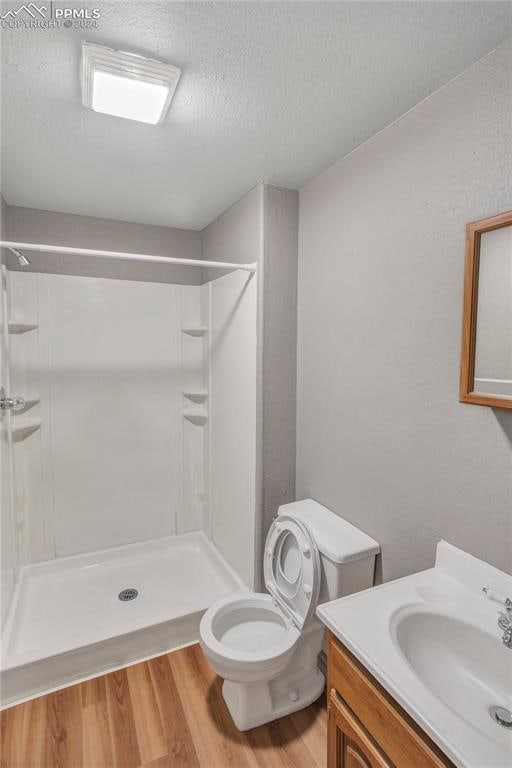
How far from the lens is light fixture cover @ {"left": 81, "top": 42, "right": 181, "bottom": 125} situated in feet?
3.80

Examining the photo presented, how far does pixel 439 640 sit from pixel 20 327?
256 centimetres

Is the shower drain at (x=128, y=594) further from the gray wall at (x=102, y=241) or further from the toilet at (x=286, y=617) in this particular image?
Result: the gray wall at (x=102, y=241)

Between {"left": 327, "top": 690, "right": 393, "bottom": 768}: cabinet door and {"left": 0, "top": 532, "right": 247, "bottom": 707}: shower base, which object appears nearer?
{"left": 327, "top": 690, "right": 393, "bottom": 768}: cabinet door

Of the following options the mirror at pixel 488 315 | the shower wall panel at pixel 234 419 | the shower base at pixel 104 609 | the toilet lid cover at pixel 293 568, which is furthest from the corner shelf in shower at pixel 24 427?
the mirror at pixel 488 315

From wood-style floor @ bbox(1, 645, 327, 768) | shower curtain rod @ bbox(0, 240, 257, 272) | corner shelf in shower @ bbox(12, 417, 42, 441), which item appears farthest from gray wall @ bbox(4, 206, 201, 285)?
wood-style floor @ bbox(1, 645, 327, 768)

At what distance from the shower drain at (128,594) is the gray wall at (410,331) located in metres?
1.39

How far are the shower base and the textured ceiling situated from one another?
2279 millimetres

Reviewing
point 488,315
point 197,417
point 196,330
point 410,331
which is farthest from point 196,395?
point 488,315

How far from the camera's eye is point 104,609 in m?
2.30

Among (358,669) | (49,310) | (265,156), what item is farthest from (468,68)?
(49,310)

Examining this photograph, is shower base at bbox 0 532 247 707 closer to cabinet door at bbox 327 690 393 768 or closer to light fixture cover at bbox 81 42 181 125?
cabinet door at bbox 327 690 393 768

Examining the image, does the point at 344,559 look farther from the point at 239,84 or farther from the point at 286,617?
the point at 239,84

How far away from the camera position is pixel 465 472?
1233 mm

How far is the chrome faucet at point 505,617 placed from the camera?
3.19ft
